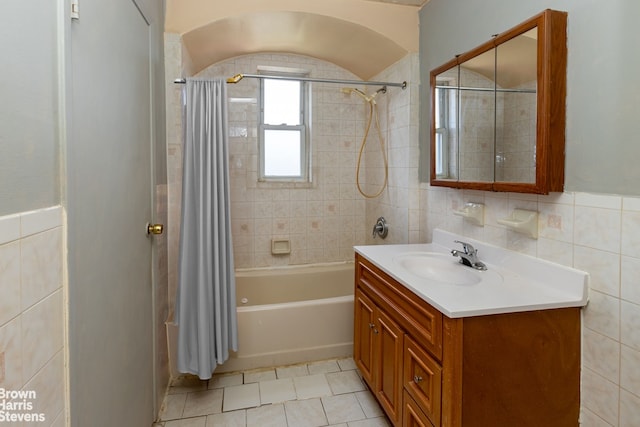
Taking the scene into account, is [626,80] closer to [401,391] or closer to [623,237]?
[623,237]

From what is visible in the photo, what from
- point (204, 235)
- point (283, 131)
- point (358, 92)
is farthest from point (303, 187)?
point (204, 235)

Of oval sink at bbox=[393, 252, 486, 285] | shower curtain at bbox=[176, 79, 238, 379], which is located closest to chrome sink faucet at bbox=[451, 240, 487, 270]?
oval sink at bbox=[393, 252, 486, 285]

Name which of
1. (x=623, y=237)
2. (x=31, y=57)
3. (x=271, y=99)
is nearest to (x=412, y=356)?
(x=623, y=237)

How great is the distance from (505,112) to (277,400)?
1.92 metres

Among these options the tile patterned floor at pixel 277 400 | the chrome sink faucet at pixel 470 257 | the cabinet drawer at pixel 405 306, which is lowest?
the tile patterned floor at pixel 277 400

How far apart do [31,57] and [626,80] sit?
167 cm

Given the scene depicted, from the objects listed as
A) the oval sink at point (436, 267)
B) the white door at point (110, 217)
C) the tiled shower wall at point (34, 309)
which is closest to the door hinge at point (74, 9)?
the white door at point (110, 217)

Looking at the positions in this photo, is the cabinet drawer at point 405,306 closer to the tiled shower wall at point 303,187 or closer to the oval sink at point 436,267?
the oval sink at point 436,267

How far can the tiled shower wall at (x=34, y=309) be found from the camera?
0.69 metres

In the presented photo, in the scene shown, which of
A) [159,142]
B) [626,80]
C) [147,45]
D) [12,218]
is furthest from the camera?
[159,142]

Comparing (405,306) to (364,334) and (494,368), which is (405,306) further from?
(364,334)

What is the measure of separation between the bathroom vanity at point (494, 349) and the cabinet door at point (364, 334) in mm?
375

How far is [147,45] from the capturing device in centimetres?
170

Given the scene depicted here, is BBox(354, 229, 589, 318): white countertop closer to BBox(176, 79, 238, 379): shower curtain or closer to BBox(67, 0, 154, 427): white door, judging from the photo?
BBox(176, 79, 238, 379): shower curtain
